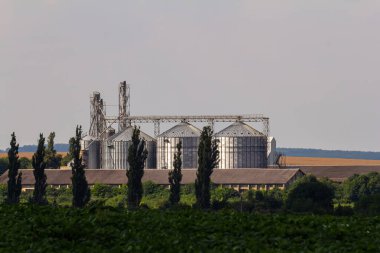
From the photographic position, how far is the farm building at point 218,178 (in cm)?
15775

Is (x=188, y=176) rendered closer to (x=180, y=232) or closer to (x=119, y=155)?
(x=119, y=155)

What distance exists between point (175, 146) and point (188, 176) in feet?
41.0

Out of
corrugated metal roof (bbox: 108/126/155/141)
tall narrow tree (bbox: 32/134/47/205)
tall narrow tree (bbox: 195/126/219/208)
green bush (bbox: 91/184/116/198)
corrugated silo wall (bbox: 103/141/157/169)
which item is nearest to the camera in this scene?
tall narrow tree (bbox: 195/126/219/208)

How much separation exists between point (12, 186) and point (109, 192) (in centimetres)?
4278

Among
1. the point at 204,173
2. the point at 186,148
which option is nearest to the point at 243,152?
the point at 186,148

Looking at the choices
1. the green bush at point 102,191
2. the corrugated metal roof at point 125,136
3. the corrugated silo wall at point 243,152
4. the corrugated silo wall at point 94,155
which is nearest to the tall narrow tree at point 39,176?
the green bush at point 102,191

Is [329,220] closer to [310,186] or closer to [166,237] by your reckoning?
[166,237]

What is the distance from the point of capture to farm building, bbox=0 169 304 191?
518 feet

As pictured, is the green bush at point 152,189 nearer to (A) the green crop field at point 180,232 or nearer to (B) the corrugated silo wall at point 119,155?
(B) the corrugated silo wall at point 119,155

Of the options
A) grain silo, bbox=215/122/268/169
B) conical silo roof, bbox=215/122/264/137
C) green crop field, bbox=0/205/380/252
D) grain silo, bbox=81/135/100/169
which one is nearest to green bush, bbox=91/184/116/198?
grain silo, bbox=215/122/268/169

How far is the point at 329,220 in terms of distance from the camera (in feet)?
116

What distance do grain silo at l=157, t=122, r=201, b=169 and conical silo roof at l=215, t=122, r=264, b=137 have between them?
12.2 feet

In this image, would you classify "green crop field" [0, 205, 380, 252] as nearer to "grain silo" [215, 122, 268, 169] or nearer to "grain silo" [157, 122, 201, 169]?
"grain silo" [215, 122, 268, 169]

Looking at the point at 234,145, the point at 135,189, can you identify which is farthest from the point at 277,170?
the point at 135,189
